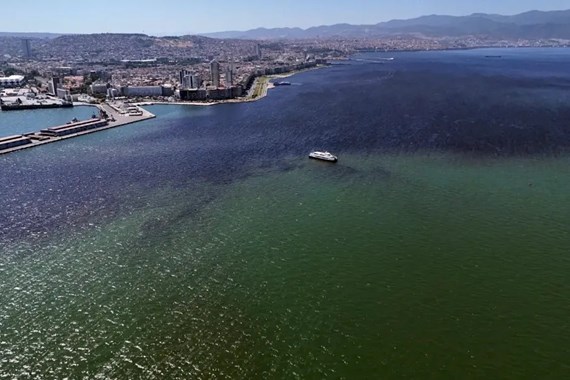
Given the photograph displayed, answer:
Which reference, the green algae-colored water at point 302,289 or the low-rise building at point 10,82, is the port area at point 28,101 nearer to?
the low-rise building at point 10,82

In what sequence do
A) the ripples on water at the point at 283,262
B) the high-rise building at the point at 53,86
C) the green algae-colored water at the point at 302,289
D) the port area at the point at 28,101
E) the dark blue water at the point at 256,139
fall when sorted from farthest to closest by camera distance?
the high-rise building at the point at 53,86 → the port area at the point at 28,101 → the dark blue water at the point at 256,139 → the ripples on water at the point at 283,262 → the green algae-colored water at the point at 302,289

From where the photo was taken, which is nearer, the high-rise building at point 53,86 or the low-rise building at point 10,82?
the high-rise building at point 53,86

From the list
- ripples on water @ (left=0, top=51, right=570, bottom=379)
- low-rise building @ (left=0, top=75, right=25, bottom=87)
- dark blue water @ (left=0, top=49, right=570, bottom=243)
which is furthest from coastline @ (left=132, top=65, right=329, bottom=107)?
low-rise building @ (left=0, top=75, right=25, bottom=87)

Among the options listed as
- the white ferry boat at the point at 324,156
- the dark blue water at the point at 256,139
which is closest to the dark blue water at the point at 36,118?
the dark blue water at the point at 256,139

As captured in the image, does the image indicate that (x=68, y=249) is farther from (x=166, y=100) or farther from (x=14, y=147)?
(x=166, y=100)

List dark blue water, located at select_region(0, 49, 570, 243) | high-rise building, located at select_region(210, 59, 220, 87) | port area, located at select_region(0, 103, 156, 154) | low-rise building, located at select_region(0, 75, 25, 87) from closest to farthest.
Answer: dark blue water, located at select_region(0, 49, 570, 243) < port area, located at select_region(0, 103, 156, 154) < high-rise building, located at select_region(210, 59, 220, 87) < low-rise building, located at select_region(0, 75, 25, 87)

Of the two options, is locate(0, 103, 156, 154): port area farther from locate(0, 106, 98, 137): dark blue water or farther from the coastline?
the coastline

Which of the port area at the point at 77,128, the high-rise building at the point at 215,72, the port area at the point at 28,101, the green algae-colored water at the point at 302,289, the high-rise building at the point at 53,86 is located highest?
the high-rise building at the point at 215,72
